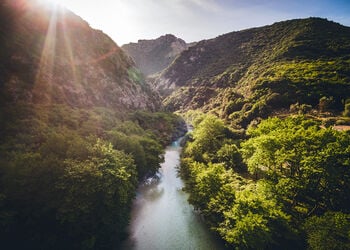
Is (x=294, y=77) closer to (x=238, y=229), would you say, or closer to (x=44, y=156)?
(x=238, y=229)

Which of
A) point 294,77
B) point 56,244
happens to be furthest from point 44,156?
point 294,77

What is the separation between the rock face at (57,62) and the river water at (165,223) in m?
41.7

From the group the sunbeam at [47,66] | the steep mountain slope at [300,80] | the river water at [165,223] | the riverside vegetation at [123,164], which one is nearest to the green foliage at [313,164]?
the riverside vegetation at [123,164]

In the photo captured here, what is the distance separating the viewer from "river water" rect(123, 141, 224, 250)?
111ft

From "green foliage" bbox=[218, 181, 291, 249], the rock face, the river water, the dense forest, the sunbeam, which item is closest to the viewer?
the dense forest

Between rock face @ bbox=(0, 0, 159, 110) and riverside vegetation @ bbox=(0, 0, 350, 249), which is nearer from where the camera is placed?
riverside vegetation @ bbox=(0, 0, 350, 249)

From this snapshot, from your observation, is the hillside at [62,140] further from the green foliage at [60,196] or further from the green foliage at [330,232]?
the green foliage at [330,232]

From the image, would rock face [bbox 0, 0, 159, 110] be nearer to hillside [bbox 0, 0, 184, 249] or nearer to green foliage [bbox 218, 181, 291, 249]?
hillside [bbox 0, 0, 184, 249]

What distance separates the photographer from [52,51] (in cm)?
8206

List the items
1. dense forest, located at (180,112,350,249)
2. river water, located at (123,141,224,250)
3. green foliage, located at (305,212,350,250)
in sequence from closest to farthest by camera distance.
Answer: green foliage, located at (305,212,350,250) → dense forest, located at (180,112,350,249) → river water, located at (123,141,224,250)

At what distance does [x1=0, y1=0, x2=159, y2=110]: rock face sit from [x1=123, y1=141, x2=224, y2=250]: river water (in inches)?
1640

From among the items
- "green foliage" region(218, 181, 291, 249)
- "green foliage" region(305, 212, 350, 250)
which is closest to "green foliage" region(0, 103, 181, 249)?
"green foliage" region(218, 181, 291, 249)

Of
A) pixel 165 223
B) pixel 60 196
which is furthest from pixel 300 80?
pixel 60 196

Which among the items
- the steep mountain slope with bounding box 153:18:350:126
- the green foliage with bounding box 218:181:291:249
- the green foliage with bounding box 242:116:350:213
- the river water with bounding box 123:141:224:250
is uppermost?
the steep mountain slope with bounding box 153:18:350:126
